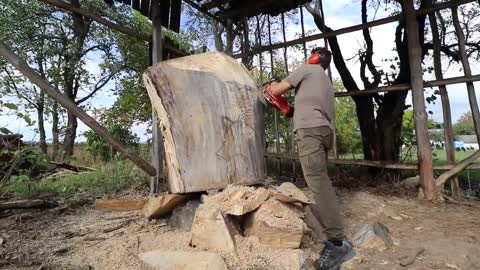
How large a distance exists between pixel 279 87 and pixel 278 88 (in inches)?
0.4

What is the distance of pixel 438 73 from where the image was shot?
13.6 ft

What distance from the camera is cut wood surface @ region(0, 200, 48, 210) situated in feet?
Answer: 11.3

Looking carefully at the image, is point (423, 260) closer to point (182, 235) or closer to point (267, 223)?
point (267, 223)

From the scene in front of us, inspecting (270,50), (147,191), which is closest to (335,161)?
(270,50)

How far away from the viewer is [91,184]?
16.5 ft

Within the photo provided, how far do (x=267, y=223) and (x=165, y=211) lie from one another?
3.01 feet

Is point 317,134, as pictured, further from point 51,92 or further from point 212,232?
point 51,92

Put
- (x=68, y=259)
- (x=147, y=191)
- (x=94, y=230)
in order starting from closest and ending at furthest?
(x=68, y=259) → (x=94, y=230) → (x=147, y=191)

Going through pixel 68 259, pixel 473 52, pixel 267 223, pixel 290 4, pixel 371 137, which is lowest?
pixel 68 259

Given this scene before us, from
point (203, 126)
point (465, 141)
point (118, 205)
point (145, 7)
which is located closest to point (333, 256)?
point (203, 126)

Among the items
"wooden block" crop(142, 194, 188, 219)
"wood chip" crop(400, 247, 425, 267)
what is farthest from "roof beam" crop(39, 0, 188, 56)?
"wood chip" crop(400, 247, 425, 267)

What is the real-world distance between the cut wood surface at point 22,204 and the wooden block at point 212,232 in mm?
2050

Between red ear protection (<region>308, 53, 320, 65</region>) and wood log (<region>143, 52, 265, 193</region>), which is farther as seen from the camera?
red ear protection (<region>308, 53, 320, 65</region>)

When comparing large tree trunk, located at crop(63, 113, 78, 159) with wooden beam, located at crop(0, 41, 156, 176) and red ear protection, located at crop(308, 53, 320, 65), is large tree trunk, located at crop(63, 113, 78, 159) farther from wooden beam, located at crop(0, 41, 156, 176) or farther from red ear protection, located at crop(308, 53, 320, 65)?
red ear protection, located at crop(308, 53, 320, 65)
